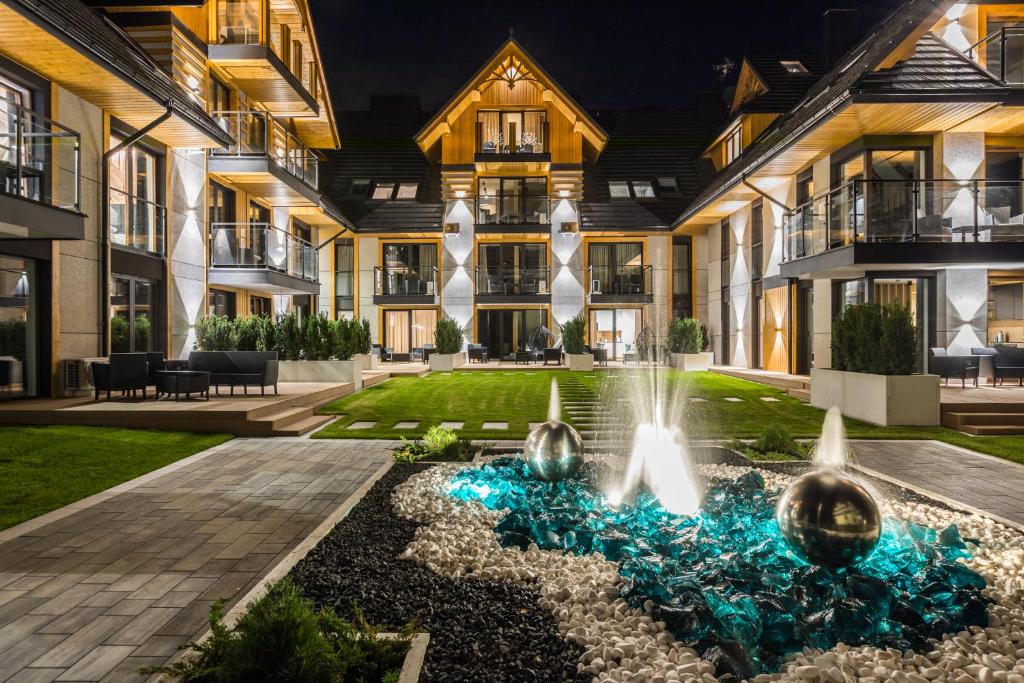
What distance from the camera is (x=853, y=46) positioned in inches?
744

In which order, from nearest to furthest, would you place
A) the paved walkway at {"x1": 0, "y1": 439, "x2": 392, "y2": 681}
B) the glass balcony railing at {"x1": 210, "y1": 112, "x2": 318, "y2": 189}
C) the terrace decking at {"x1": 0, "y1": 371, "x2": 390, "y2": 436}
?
the paved walkway at {"x1": 0, "y1": 439, "x2": 392, "y2": 681} → the terrace decking at {"x1": 0, "y1": 371, "x2": 390, "y2": 436} → the glass balcony railing at {"x1": 210, "y1": 112, "x2": 318, "y2": 189}

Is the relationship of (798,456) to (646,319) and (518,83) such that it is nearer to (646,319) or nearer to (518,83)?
(646,319)

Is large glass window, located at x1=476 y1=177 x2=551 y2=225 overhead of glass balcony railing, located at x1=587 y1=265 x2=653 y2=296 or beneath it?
overhead

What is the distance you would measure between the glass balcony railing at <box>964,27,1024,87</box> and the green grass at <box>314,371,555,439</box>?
1096 centimetres

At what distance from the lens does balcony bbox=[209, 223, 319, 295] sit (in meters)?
15.5

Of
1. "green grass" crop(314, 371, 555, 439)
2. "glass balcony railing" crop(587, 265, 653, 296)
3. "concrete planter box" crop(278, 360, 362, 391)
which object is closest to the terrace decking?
"green grass" crop(314, 371, 555, 439)

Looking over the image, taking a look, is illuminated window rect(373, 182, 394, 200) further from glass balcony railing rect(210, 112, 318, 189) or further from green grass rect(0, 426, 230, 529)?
green grass rect(0, 426, 230, 529)

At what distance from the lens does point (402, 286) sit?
2528cm

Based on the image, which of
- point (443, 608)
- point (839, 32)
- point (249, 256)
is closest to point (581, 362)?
point (249, 256)

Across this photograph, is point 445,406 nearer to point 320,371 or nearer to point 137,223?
point 320,371

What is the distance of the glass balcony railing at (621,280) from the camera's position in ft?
84.4

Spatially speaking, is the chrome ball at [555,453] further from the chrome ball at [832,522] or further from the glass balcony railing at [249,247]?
the glass balcony railing at [249,247]

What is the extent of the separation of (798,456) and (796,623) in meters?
5.03

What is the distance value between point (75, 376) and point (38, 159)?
355cm
